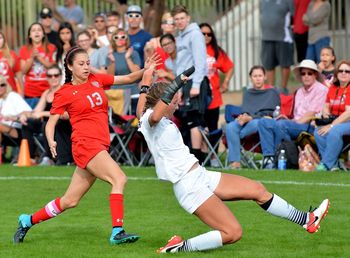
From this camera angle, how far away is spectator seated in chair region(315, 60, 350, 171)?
54.7 ft

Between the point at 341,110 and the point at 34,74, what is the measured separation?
20.5ft

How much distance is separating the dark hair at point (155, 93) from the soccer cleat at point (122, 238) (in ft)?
4.02

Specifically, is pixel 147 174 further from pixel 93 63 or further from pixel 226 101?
pixel 226 101

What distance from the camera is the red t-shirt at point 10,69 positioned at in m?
21.2

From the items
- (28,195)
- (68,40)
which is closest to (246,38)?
(68,40)

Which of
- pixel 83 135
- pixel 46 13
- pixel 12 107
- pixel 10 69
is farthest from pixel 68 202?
pixel 46 13

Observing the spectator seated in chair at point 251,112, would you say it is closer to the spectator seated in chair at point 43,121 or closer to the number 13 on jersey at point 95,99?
the spectator seated in chair at point 43,121

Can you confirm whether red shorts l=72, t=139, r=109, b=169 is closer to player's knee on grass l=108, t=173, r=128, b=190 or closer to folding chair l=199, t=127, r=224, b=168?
player's knee on grass l=108, t=173, r=128, b=190

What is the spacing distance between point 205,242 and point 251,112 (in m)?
8.33

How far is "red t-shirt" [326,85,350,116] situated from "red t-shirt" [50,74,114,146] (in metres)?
6.50

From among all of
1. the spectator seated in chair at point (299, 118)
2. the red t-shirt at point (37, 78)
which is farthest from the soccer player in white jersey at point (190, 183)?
the red t-shirt at point (37, 78)

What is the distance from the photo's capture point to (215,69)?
1997cm

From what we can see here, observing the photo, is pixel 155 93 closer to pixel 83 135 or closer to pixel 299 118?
pixel 83 135

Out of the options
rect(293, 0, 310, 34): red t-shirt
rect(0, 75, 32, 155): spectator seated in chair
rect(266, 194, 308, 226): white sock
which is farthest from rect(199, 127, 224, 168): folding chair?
rect(266, 194, 308, 226): white sock
